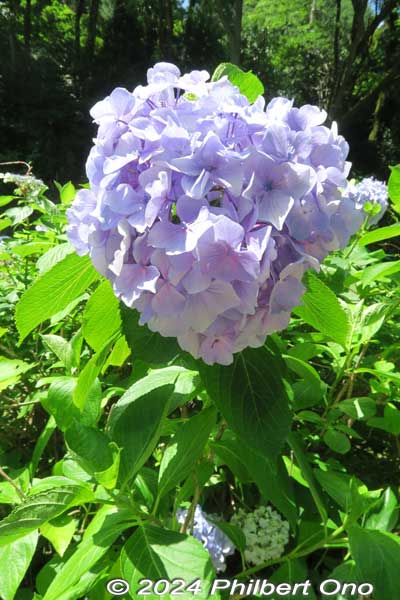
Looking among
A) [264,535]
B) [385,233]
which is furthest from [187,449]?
[385,233]

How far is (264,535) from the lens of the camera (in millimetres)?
1045

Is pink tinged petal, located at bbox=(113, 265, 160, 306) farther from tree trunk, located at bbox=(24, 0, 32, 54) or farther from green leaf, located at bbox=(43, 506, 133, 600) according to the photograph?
tree trunk, located at bbox=(24, 0, 32, 54)

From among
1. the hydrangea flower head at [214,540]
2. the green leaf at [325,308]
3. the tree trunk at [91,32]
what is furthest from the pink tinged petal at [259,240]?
the tree trunk at [91,32]

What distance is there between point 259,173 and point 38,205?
126 cm

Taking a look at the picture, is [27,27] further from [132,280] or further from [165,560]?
[165,560]

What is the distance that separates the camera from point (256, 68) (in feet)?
58.2

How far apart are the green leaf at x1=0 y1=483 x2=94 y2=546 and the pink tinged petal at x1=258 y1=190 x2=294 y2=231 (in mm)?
448

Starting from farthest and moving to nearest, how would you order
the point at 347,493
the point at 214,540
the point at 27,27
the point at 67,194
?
the point at 27,27 < the point at 67,194 < the point at 214,540 < the point at 347,493

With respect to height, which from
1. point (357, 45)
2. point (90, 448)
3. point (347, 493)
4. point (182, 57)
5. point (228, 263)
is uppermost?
point (357, 45)

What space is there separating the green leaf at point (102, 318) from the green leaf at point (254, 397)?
164 mm

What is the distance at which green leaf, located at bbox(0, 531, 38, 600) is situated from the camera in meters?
0.81

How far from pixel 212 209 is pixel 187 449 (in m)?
0.40

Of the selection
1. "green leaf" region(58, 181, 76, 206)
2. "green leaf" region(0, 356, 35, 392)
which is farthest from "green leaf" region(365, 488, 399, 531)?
"green leaf" region(58, 181, 76, 206)

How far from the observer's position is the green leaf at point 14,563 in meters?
0.81
